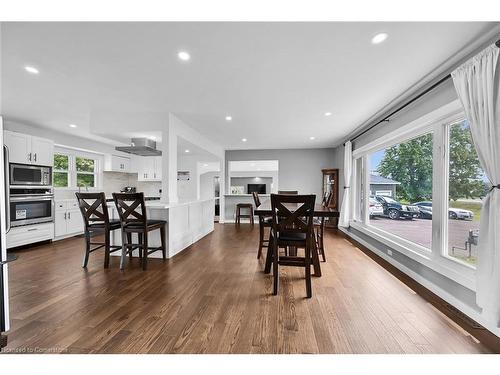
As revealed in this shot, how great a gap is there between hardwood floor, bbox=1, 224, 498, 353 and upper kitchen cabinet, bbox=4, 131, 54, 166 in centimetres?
197

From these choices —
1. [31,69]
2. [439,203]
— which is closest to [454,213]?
[439,203]

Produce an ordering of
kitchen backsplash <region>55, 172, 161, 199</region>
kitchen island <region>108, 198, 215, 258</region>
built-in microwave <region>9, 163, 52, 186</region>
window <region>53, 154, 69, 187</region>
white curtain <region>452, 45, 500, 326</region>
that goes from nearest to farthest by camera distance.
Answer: white curtain <region>452, 45, 500, 326</region>
kitchen island <region>108, 198, 215, 258</region>
built-in microwave <region>9, 163, 52, 186</region>
window <region>53, 154, 69, 187</region>
kitchen backsplash <region>55, 172, 161, 199</region>

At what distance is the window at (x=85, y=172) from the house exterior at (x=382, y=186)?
683 centimetres

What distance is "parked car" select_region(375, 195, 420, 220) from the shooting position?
9.88 feet

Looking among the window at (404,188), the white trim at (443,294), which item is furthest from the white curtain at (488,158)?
the window at (404,188)

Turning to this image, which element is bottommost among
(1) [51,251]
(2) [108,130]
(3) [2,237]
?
(1) [51,251]

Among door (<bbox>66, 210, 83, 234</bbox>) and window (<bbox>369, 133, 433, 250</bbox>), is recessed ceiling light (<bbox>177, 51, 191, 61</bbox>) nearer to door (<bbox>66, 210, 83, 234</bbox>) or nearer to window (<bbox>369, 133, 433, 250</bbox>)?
window (<bbox>369, 133, 433, 250</bbox>)

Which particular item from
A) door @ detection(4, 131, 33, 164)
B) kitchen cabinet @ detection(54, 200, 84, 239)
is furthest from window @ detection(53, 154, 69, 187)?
door @ detection(4, 131, 33, 164)

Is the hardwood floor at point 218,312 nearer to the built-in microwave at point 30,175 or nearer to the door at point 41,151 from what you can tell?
the built-in microwave at point 30,175

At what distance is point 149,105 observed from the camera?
314cm
